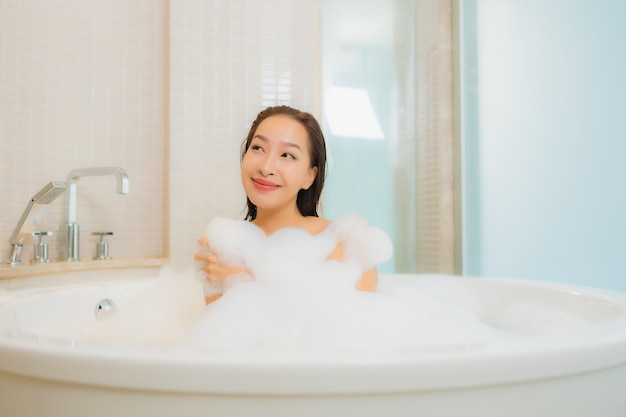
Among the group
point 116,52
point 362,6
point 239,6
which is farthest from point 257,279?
point 362,6

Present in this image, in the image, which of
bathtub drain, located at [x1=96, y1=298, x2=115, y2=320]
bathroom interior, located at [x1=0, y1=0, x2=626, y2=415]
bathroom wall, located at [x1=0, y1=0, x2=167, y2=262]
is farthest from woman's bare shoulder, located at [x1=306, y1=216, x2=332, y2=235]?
bathroom wall, located at [x1=0, y1=0, x2=167, y2=262]

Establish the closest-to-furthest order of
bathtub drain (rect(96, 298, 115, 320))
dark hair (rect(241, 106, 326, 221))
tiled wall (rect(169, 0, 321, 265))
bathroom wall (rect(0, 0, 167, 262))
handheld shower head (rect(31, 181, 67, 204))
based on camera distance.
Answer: dark hair (rect(241, 106, 326, 221))
bathtub drain (rect(96, 298, 115, 320))
handheld shower head (rect(31, 181, 67, 204))
bathroom wall (rect(0, 0, 167, 262))
tiled wall (rect(169, 0, 321, 265))

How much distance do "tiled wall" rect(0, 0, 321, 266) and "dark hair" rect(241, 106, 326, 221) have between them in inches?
33.3

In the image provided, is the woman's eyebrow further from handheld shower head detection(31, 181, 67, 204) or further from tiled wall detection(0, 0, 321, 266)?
tiled wall detection(0, 0, 321, 266)

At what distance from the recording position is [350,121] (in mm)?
2697

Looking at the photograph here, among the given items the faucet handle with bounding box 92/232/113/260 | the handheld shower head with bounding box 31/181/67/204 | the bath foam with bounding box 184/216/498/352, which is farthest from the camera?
the faucet handle with bounding box 92/232/113/260

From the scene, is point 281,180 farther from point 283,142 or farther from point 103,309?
point 103,309

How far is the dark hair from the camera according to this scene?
1434 millimetres

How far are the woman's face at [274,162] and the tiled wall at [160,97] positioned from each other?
97 centimetres

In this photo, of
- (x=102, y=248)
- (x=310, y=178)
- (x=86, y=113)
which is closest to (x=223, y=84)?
(x=86, y=113)

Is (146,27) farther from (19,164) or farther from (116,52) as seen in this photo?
(19,164)

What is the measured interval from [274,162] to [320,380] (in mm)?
809

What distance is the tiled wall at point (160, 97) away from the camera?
6.69 ft

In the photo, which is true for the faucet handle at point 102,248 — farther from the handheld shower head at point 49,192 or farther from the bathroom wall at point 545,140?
the bathroom wall at point 545,140
